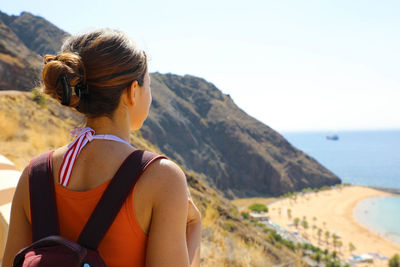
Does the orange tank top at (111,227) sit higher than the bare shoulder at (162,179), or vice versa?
the bare shoulder at (162,179)

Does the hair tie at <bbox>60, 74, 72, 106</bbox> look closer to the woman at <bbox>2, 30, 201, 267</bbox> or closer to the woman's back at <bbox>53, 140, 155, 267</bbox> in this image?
the woman at <bbox>2, 30, 201, 267</bbox>

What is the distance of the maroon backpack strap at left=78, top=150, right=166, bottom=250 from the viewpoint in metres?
0.89

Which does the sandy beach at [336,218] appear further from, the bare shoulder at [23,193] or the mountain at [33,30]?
the mountain at [33,30]

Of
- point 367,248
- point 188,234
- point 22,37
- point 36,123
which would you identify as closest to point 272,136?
point 367,248

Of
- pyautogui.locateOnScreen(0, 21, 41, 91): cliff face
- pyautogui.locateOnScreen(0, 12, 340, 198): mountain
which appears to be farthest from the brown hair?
pyautogui.locateOnScreen(0, 12, 340, 198): mountain

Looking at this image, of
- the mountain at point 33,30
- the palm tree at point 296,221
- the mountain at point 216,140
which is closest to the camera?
the palm tree at point 296,221

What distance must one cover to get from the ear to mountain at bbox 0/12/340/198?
2099 inches

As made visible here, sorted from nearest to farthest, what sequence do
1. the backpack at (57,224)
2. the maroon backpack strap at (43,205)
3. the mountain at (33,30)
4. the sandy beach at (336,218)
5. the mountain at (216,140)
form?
the backpack at (57,224) < the maroon backpack strap at (43,205) < the sandy beach at (336,218) < the mountain at (33,30) < the mountain at (216,140)

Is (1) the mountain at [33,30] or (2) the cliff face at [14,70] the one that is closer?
(2) the cliff face at [14,70]

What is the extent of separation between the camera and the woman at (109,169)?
91 centimetres

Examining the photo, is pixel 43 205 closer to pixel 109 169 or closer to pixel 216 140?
pixel 109 169

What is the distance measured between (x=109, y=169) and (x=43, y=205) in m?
0.27

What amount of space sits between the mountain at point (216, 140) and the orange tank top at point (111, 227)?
53375 mm

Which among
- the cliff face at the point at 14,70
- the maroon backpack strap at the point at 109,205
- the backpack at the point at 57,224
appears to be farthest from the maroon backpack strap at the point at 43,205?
the cliff face at the point at 14,70
